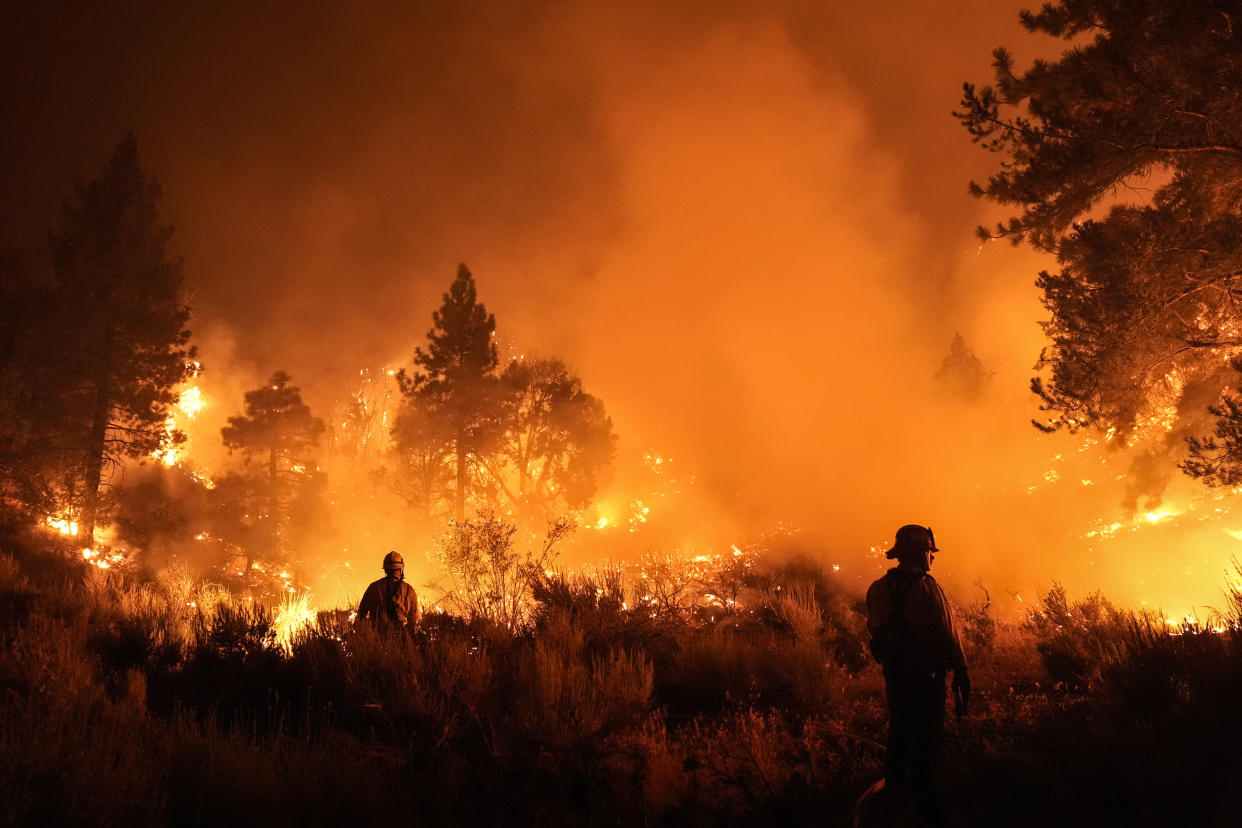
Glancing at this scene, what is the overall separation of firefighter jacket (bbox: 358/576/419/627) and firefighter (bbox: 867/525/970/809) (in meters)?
5.70

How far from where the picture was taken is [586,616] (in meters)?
8.52

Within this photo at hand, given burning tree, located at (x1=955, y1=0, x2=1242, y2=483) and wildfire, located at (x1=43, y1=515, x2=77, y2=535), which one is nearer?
burning tree, located at (x1=955, y1=0, x2=1242, y2=483)

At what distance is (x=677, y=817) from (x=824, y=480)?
142 feet

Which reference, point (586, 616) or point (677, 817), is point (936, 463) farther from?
point (677, 817)

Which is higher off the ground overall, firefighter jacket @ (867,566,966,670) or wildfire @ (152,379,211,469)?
wildfire @ (152,379,211,469)

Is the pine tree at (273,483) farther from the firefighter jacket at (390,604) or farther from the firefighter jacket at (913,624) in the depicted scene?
the firefighter jacket at (913,624)

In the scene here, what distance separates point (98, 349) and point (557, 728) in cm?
2464

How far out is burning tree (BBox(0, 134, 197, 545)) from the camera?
758 inches

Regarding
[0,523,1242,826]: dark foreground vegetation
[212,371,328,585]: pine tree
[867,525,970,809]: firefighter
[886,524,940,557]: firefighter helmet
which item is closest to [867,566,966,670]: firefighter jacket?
[867,525,970,809]: firefighter

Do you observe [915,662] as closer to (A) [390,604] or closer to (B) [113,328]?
(A) [390,604]

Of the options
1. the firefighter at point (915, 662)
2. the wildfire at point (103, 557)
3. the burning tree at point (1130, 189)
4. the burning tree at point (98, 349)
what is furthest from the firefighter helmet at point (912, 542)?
the burning tree at point (98, 349)

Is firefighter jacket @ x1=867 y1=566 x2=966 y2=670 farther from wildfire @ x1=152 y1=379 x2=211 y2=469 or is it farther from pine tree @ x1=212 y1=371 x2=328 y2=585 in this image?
pine tree @ x1=212 y1=371 x2=328 y2=585

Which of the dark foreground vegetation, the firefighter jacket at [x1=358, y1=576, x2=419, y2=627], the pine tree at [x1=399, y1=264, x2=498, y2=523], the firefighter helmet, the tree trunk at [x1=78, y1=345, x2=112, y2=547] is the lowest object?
the dark foreground vegetation

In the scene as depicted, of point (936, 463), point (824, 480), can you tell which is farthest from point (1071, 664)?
point (824, 480)
